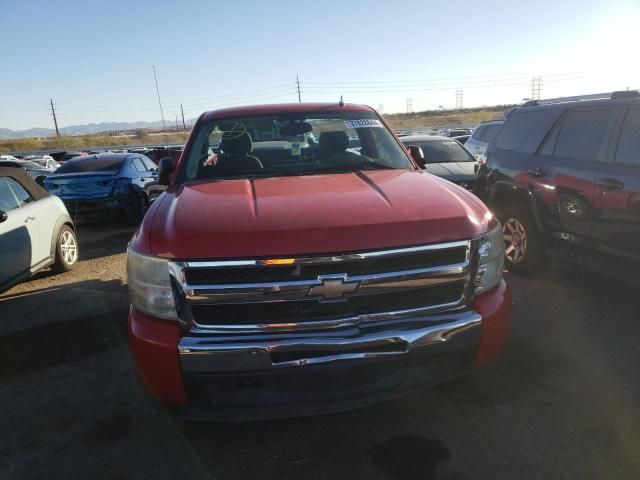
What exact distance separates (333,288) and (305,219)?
0.38 meters

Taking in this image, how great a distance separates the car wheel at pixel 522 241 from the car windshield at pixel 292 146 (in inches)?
83.9

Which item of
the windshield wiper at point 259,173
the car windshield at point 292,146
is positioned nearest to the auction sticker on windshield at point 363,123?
the car windshield at point 292,146

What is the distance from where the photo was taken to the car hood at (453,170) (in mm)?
8523

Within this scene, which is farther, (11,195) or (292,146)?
(11,195)

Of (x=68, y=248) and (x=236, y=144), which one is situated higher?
(x=236, y=144)

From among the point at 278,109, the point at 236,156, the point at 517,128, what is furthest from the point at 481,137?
the point at 236,156

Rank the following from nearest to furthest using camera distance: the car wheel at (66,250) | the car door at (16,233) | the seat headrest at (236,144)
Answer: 1. the seat headrest at (236,144)
2. the car door at (16,233)
3. the car wheel at (66,250)

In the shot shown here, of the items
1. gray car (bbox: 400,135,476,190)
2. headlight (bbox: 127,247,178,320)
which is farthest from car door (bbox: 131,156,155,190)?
headlight (bbox: 127,247,178,320)

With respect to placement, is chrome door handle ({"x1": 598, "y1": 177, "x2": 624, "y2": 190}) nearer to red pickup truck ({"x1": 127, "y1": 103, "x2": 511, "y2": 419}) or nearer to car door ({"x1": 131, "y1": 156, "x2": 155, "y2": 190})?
red pickup truck ({"x1": 127, "y1": 103, "x2": 511, "y2": 419})

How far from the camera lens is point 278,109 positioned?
164 inches


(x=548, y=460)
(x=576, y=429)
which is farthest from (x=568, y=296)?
(x=548, y=460)

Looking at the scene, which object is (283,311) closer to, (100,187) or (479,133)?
(100,187)

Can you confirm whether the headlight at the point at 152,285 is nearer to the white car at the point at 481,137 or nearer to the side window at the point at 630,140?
the side window at the point at 630,140

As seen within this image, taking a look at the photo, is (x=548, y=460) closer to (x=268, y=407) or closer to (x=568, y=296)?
(x=268, y=407)
